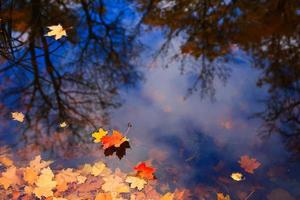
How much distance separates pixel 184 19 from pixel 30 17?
2.41m

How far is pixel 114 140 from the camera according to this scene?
3336mm

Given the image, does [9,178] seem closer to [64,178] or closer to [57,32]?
[64,178]

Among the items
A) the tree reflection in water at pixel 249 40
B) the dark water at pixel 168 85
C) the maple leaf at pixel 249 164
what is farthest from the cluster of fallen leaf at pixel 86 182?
the tree reflection in water at pixel 249 40

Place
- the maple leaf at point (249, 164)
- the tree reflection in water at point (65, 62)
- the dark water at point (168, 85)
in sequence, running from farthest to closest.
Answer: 1. the tree reflection in water at point (65, 62)
2. the dark water at point (168, 85)
3. the maple leaf at point (249, 164)

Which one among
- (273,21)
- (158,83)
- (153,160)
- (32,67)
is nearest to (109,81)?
(158,83)

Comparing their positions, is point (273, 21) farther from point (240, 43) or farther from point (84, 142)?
point (84, 142)

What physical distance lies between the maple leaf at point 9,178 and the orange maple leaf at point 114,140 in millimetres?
819

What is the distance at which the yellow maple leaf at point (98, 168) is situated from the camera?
3.06m

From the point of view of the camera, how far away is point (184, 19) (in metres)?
5.59

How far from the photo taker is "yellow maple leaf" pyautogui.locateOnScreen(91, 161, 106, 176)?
10.0 ft

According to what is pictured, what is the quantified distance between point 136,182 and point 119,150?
0.40 meters

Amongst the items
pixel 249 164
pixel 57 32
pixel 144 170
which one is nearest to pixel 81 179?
pixel 144 170

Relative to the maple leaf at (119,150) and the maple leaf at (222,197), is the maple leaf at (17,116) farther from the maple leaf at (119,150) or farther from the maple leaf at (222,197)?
the maple leaf at (222,197)

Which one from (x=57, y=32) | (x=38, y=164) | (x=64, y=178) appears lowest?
(x=64, y=178)
